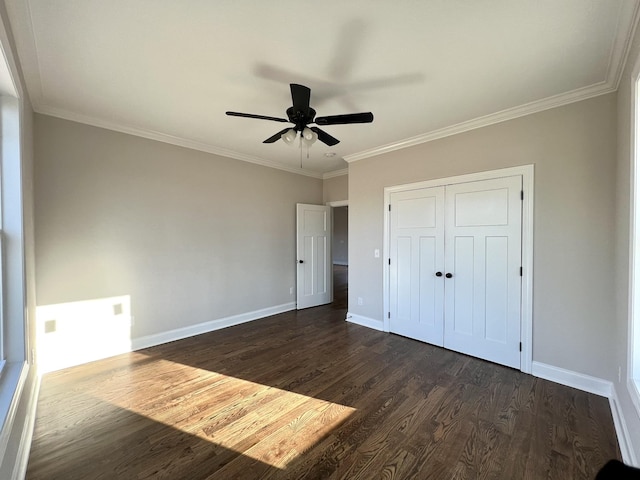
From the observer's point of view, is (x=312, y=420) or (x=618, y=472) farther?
(x=312, y=420)

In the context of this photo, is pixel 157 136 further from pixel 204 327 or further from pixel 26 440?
pixel 26 440

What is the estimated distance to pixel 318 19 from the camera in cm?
158

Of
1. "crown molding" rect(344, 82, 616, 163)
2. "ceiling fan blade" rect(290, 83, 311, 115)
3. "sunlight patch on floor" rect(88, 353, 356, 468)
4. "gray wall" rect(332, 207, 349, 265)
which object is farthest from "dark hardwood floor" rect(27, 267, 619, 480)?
"gray wall" rect(332, 207, 349, 265)

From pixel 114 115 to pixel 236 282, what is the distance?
2550 millimetres

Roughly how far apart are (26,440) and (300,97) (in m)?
2.93

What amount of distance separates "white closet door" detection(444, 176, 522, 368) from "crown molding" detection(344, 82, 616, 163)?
634 mm

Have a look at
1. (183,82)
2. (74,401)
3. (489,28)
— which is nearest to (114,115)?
(183,82)

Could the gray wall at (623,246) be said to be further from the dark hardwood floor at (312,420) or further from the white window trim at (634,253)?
the dark hardwood floor at (312,420)

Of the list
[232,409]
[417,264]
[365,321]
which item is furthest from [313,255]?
[232,409]

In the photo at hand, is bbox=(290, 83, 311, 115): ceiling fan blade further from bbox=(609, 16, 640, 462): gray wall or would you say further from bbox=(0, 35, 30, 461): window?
bbox=(609, 16, 640, 462): gray wall

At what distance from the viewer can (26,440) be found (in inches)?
64.8

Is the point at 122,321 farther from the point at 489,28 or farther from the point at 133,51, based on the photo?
the point at 489,28

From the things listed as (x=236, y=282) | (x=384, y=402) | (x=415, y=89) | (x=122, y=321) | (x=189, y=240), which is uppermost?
(x=415, y=89)

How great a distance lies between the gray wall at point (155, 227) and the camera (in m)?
2.70
